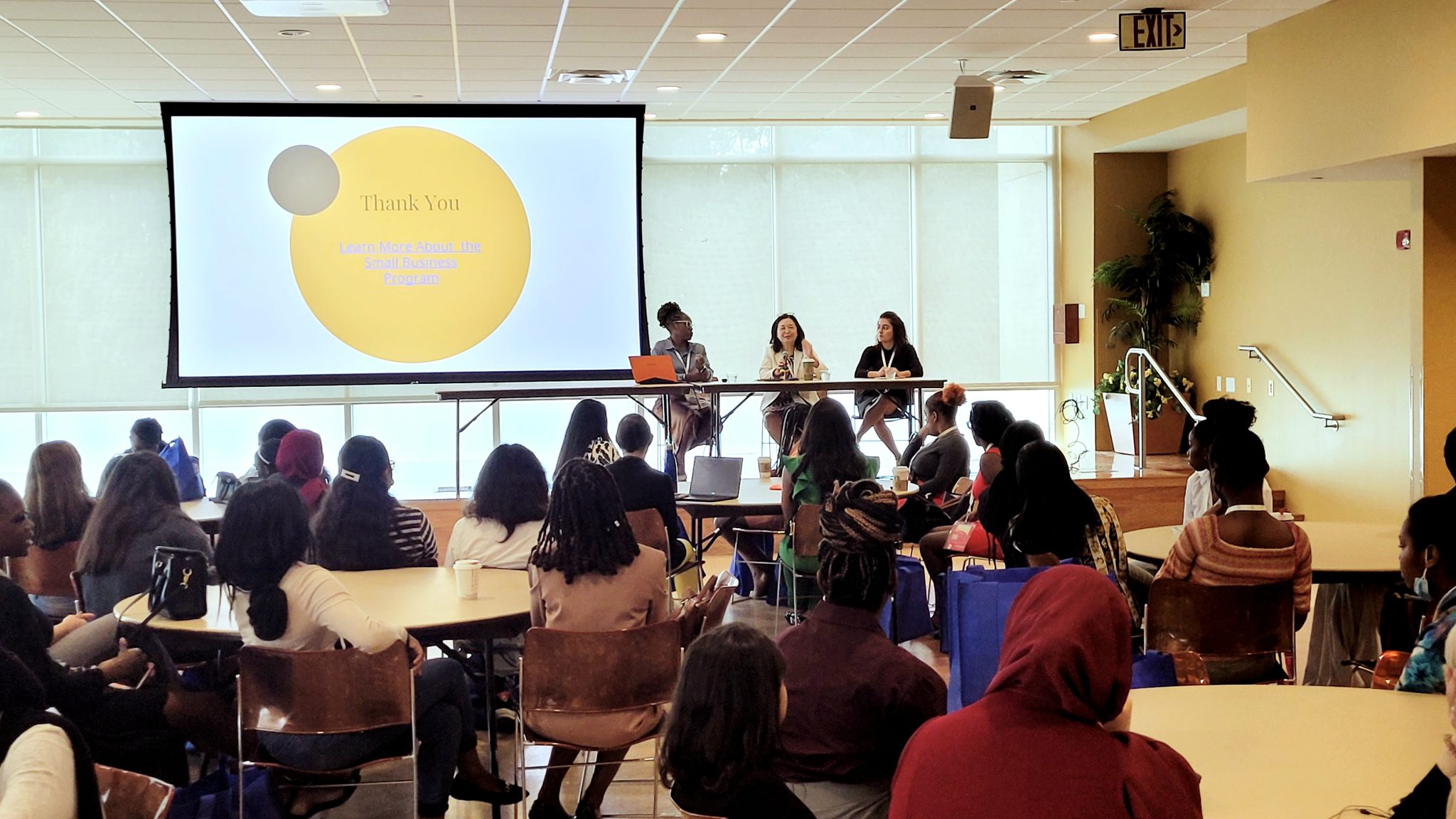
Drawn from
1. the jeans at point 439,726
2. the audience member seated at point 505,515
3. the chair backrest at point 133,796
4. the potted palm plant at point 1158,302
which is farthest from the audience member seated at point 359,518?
the potted palm plant at point 1158,302

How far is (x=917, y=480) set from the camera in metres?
6.53

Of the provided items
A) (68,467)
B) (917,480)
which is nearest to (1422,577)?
(917,480)

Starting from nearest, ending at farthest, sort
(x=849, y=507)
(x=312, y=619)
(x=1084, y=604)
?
(x=1084, y=604)
(x=849, y=507)
(x=312, y=619)

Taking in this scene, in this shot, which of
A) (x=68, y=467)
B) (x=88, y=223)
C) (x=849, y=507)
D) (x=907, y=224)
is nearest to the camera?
(x=849, y=507)

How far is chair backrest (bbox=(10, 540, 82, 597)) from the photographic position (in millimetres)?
4793

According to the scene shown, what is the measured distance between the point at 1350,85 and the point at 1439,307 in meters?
1.42

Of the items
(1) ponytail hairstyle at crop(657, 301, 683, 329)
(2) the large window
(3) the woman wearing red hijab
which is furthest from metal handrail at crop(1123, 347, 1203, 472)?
(3) the woman wearing red hijab

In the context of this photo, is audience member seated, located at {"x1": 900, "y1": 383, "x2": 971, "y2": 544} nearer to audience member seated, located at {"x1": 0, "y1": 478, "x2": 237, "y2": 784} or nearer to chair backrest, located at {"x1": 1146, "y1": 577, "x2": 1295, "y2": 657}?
chair backrest, located at {"x1": 1146, "y1": 577, "x2": 1295, "y2": 657}

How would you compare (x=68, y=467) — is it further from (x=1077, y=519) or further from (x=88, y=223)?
(x=88, y=223)

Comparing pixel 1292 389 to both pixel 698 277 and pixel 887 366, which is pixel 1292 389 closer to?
pixel 887 366

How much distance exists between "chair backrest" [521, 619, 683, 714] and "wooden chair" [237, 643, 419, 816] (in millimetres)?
341

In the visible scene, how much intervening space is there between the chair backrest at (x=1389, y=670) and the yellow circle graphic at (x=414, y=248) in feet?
25.6

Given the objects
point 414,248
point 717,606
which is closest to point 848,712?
point 717,606

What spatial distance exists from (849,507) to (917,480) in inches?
147
